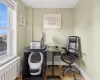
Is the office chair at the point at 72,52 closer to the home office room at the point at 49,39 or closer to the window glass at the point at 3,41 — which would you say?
the home office room at the point at 49,39

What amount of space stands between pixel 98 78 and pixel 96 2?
4.87 ft

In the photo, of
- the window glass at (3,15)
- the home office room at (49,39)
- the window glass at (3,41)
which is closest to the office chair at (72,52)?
the home office room at (49,39)

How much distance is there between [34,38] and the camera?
4.09 metres

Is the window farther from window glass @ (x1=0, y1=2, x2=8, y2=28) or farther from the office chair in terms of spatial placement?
the office chair

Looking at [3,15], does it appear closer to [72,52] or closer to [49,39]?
[49,39]

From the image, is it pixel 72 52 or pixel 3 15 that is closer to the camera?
pixel 3 15

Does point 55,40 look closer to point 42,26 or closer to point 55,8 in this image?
point 42,26

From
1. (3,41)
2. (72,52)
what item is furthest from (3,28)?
(72,52)

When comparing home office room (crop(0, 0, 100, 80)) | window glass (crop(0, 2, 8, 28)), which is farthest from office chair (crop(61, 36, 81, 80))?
window glass (crop(0, 2, 8, 28))

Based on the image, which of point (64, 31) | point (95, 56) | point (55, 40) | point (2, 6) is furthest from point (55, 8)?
point (95, 56)

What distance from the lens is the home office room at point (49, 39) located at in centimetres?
230

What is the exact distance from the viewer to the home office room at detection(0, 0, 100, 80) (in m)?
2.30

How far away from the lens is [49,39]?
160 inches

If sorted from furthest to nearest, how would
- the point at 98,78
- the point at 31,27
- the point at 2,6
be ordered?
the point at 31,27, the point at 2,6, the point at 98,78
